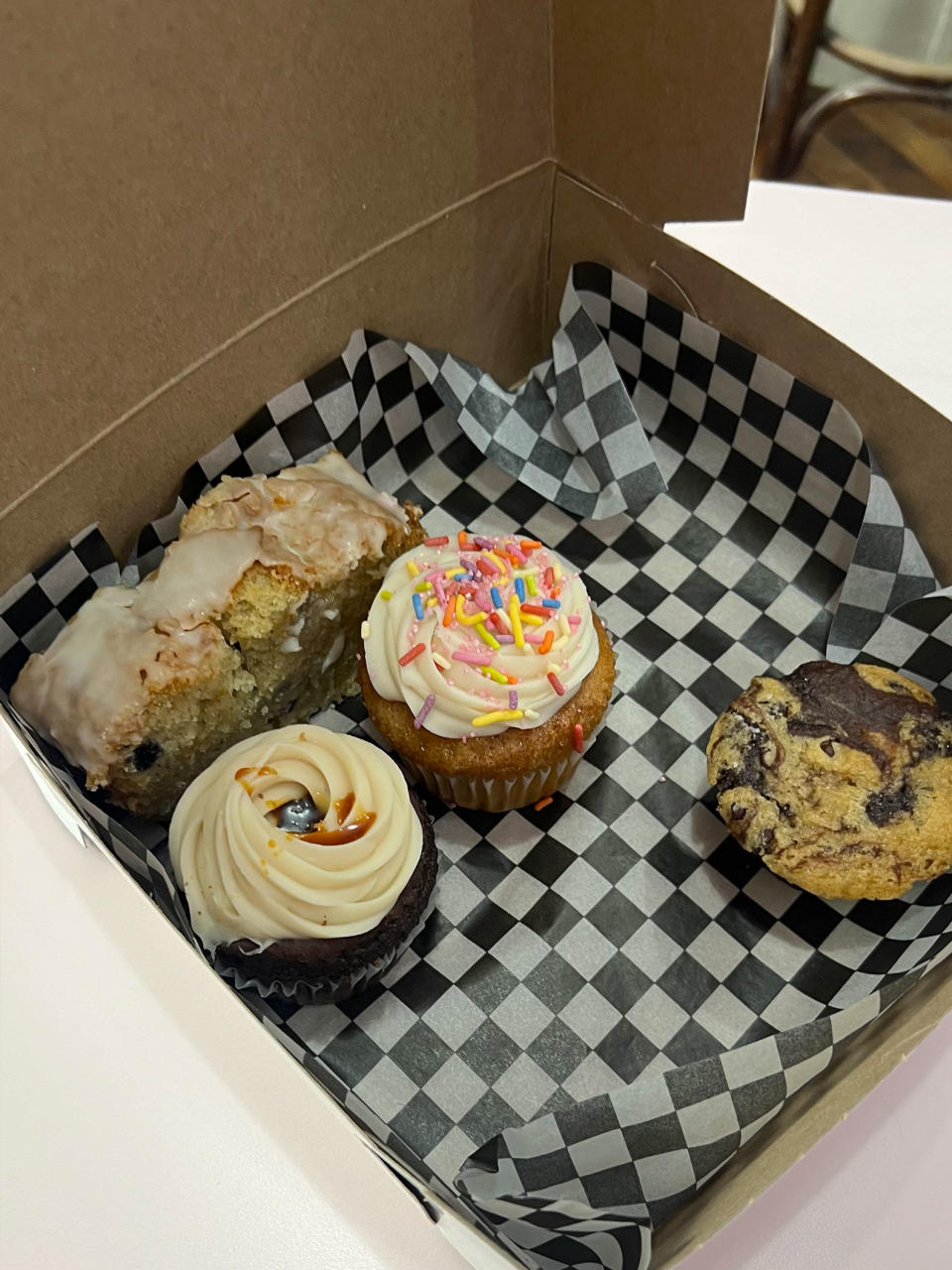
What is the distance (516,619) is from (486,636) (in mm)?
50

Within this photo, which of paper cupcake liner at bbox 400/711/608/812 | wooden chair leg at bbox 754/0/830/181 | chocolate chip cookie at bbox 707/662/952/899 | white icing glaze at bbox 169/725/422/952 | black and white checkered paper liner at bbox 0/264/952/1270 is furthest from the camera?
wooden chair leg at bbox 754/0/830/181

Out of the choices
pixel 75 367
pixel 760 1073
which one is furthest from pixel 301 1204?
pixel 75 367

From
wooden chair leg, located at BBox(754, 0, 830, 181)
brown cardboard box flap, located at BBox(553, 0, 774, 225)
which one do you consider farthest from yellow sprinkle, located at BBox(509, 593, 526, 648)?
wooden chair leg, located at BBox(754, 0, 830, 181)

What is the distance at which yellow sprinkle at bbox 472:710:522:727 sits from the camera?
155 cm

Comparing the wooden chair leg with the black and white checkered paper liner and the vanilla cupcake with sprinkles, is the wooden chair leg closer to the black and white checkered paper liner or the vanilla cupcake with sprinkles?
the black and white checkered paper liner

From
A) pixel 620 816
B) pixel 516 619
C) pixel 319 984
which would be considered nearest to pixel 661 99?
pixel 516 619

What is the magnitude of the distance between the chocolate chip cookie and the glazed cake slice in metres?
0.61

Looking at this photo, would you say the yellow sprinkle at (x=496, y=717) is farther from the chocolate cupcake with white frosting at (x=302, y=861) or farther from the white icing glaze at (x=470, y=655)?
the chocolate cupcake with white frosting at (x=302, y=861)

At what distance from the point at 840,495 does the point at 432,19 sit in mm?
951

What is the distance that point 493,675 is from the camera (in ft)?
5.13

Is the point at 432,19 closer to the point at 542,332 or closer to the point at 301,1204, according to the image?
the point at 542,332

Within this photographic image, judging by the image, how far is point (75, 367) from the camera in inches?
57.5

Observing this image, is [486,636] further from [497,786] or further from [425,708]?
[497,786]

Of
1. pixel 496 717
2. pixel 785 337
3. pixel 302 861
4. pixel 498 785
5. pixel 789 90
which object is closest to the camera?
pixel 302 861
